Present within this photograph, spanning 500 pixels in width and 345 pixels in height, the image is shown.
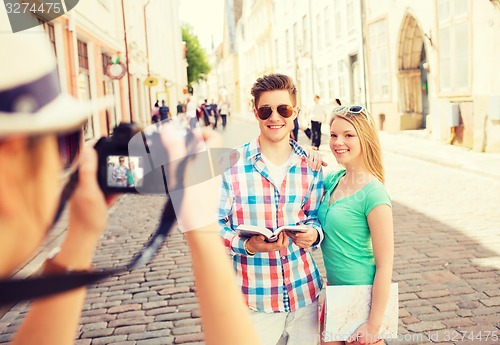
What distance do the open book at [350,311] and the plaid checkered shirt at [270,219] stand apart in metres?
0.11

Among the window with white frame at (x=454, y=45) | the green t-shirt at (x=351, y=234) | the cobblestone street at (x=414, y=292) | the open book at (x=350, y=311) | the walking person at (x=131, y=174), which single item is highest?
the window with white frame at (x=454, y=45)

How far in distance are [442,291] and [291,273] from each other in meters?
2.36

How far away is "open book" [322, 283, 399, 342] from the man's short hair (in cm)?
77

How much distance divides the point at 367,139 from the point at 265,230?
612 millimetres

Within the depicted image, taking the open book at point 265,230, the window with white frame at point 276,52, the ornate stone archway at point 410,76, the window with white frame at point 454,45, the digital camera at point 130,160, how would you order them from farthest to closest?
the window with white frame at point 276,52, the ornate stone archway at point 410,76, the window with white frame at point 454,45, the open book at point 265,230, the digital camera at point 130,160

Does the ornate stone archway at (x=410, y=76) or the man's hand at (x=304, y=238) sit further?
the ornate stone archway at (x=410, y=76)

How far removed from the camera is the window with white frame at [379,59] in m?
17.4

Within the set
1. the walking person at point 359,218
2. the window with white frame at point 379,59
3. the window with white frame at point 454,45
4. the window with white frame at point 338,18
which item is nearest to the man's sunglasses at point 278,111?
the walking person at point 359,218

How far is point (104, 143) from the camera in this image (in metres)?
0.60

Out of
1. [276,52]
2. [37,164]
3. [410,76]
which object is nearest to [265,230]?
[37,164]

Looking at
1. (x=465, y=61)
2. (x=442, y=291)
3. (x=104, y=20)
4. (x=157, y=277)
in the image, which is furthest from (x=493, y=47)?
(x=104, y=20)

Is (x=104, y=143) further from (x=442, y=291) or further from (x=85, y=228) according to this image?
(x=442, y=291)

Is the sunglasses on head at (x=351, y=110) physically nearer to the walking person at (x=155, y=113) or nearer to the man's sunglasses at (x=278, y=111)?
the man's sunglasses at (x=278, y=111)

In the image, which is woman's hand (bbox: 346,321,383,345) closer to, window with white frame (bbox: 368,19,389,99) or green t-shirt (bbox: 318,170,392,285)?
green t-shirt (bbox: 318,170,392,285)
